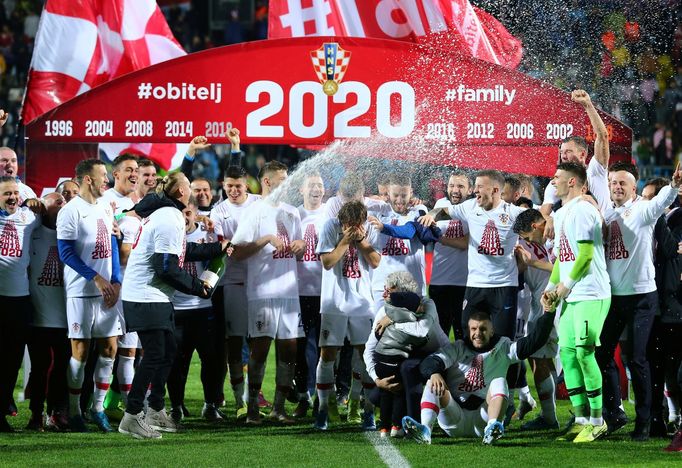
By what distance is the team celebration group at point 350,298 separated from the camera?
9008mm

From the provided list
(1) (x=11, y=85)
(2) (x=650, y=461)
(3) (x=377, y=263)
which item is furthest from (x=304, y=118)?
(1) (x=11, y=85)

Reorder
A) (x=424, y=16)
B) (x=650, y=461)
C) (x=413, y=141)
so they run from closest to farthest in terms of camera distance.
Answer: (x=650, y=461), (x=413, y=141), (x=424, y=16)

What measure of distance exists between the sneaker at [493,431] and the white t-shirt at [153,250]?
2.50 meters

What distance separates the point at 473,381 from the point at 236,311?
2405 mm

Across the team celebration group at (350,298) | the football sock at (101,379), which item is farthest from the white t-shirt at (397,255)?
the football sock at (101,379)

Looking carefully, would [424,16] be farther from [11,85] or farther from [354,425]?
[11,85]

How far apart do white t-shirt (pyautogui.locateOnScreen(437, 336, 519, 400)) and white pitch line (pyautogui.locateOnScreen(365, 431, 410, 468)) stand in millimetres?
632

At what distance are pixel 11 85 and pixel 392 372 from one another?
18.8 metres

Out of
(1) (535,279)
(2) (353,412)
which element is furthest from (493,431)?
(1) (535,279)

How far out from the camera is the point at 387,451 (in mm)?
8539

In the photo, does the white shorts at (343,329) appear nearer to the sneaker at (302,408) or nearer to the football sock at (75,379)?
the sneaker at (302,408)

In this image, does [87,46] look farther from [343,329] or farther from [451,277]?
[343,329]

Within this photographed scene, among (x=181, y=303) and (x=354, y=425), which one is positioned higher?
(x=181, y=303)

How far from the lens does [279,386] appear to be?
1018 centimetres
